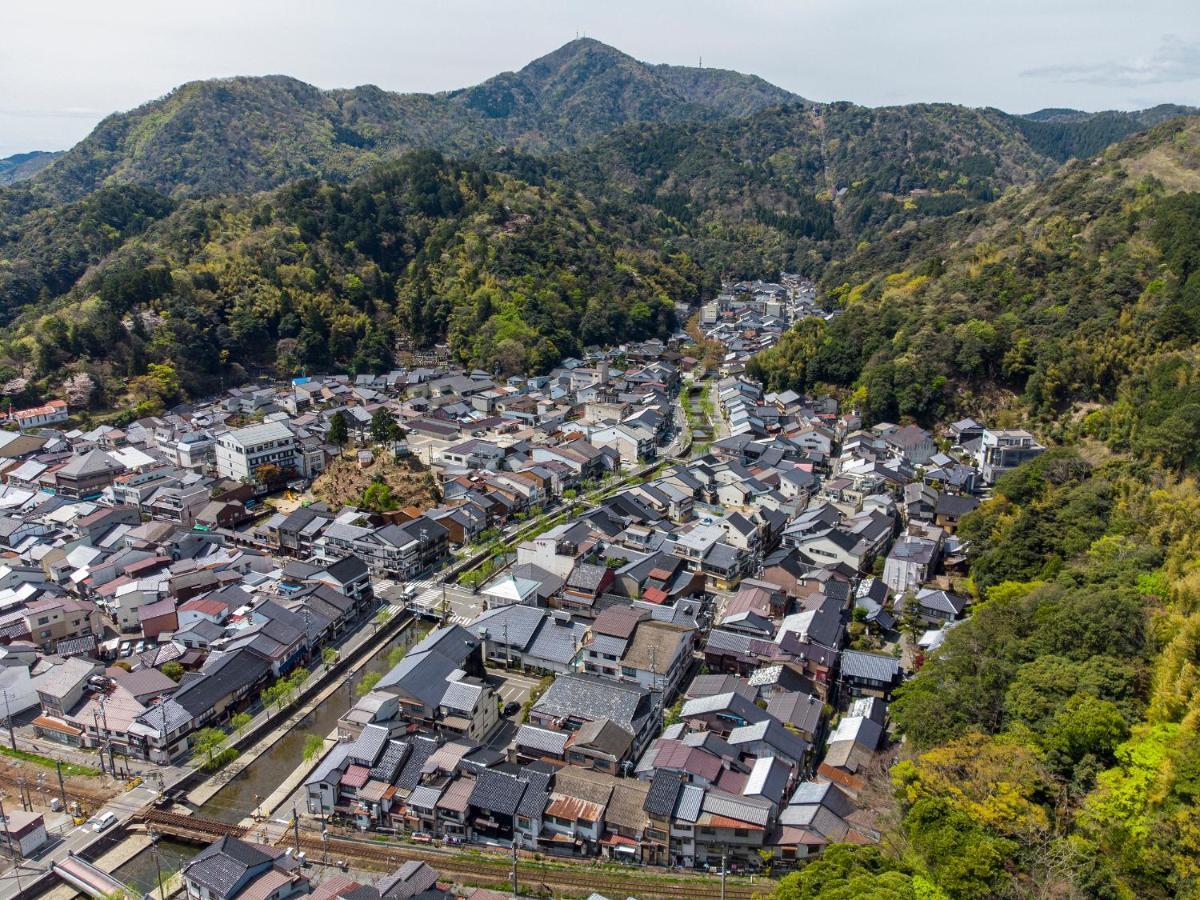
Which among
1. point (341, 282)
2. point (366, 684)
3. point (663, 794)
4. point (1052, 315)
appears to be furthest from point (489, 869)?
point (341, 282)

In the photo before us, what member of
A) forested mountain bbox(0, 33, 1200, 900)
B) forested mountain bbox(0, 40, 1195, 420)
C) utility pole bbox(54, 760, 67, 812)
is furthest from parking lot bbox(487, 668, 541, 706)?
forested mountain bbox(0, 40, 1195, 420)

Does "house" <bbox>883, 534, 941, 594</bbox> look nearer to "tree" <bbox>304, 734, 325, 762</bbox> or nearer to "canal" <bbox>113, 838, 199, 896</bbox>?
"tree" <bbox>304, 734, 325, 762</bbox>

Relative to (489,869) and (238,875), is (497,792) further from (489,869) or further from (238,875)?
(238,875)

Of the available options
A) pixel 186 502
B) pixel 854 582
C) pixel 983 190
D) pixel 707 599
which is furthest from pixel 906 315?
pixel 983 190

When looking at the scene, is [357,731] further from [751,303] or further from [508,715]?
[751,303]

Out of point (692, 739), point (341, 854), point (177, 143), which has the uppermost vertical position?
point (177, 143)

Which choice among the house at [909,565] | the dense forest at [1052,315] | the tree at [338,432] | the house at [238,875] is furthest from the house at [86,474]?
the dense forest at [1052,315]

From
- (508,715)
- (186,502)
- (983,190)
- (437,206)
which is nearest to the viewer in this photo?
(508,715)
